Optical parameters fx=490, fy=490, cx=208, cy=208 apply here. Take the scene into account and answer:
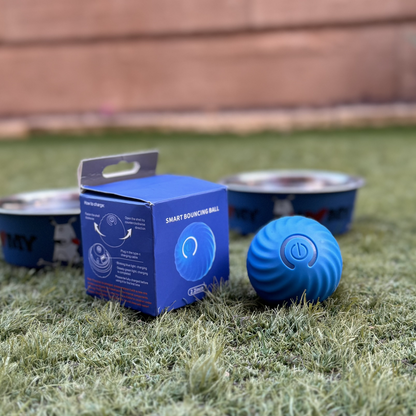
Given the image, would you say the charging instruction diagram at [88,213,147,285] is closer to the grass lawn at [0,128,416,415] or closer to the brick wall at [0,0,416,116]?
the grass lawn at [0,128,416,415]

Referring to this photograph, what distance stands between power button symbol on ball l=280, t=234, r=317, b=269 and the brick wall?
8345 mm

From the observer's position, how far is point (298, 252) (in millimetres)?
1864

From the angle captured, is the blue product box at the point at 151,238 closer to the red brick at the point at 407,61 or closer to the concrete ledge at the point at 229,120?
the concrete ledge at the point at 229,120

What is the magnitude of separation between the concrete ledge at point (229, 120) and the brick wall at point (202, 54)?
266 mm

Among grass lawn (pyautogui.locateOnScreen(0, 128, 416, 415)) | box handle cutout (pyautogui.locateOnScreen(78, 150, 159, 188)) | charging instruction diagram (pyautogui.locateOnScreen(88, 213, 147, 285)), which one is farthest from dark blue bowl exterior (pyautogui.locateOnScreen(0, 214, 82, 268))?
charging instruction diagram (pyautogui.locateOnScreen(88, 213, 147, 285))

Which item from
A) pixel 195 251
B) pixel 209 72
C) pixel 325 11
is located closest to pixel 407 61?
pixel 325 11

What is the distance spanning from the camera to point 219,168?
5.86 m

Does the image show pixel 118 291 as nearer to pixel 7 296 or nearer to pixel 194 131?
pixel 7 296

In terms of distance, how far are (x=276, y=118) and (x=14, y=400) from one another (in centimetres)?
869

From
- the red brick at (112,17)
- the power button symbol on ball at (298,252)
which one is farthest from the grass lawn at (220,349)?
the red brick at (112,17)

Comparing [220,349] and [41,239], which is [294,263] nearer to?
[220,349]

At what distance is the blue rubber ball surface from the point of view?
75.9 inches

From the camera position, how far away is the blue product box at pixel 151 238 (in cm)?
185

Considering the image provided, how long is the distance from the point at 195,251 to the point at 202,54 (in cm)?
856
